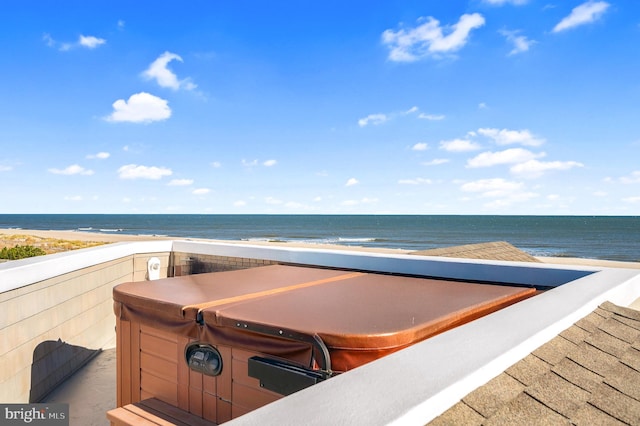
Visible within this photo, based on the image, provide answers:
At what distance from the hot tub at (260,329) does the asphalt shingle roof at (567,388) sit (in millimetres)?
676

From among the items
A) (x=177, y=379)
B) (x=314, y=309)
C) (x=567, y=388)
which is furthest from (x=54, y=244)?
(x=567, y=388)

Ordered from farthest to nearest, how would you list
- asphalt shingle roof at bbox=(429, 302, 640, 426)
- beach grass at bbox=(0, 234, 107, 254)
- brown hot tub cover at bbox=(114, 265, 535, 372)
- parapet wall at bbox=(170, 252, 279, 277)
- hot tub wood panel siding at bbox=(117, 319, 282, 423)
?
beach grass at bbox=(0, 234, 107, 254) → parapet wall at bbox=(170, 252, 279, 277) → hot tub wood panel siding at bbox=(117, 319, 282, 423) → brown hot tub cover at bbox=(114, 265, 535, 372) → asphalt shingle roof at bbox=(429, 302, 640, 426)

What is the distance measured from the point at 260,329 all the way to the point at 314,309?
461 mm

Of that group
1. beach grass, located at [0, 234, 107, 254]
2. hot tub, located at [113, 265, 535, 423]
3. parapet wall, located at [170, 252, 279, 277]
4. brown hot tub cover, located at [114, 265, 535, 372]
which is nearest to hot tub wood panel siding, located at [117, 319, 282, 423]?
hot tub, located at [113, 265, 535, 423]

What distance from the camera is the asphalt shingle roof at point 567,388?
1293 mm

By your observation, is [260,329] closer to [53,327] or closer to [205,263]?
[53,327]

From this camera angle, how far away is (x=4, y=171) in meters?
62.0

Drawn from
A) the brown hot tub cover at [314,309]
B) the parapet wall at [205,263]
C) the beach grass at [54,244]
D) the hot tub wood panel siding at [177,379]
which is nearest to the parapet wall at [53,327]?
the parapet wall at [205,263]

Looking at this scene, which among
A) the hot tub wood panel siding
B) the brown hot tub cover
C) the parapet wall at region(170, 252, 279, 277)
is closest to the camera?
the brown hot tub cover

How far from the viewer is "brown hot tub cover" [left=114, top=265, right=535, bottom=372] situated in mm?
2186

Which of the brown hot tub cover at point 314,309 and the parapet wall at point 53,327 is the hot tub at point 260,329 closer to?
the brown hot tub cover at point 314,309

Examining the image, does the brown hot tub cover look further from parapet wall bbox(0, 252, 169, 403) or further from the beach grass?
the beach grass

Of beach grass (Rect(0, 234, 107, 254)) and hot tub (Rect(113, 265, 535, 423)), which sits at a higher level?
hot tub (Rect(113, 265, 535, 423))

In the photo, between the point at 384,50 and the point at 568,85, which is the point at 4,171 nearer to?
the point at 384,50
